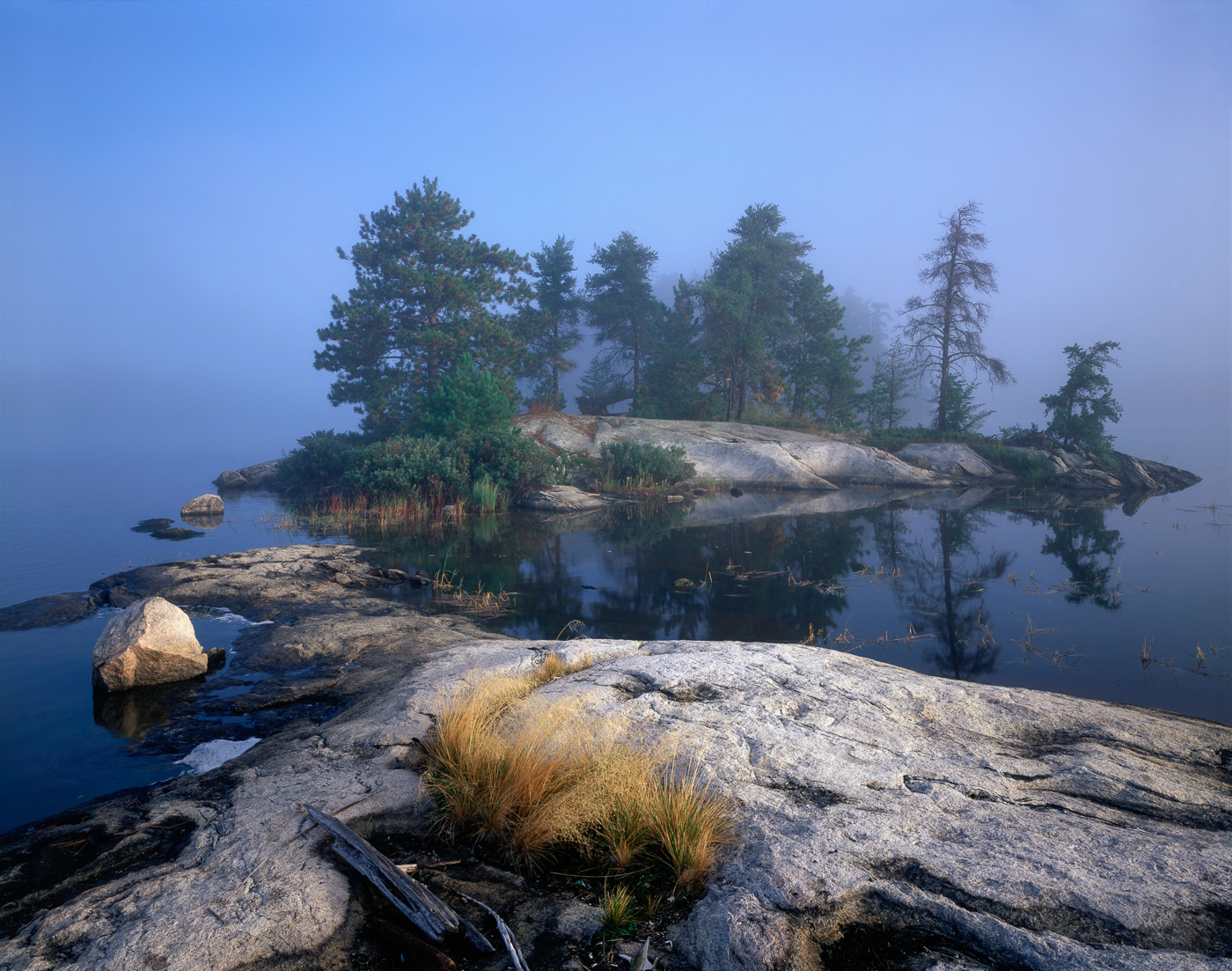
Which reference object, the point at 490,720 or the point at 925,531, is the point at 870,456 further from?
the point at 490,720

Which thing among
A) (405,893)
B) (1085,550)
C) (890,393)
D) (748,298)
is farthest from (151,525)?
(890,393)

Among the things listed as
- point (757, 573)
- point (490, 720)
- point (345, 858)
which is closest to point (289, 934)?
point (345, 858)

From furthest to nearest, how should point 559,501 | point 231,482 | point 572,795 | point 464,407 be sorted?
1. point 231,482
2. point 464,407
3. point 559,501
4. point 572,795

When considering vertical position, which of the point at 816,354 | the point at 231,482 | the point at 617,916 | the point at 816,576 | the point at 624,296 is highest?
the point at 624,296

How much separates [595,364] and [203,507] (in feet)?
75.5

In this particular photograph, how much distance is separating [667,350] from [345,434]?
15.8 m

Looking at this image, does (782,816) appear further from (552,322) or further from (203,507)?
(552,322)

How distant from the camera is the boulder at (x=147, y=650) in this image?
6.17m

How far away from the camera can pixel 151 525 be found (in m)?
16.1

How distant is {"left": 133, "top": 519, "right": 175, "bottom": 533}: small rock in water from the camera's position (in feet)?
50.9

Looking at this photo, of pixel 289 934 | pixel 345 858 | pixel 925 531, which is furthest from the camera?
pixel 925 531

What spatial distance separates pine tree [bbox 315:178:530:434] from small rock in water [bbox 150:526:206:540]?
907cm

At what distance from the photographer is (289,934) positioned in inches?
103

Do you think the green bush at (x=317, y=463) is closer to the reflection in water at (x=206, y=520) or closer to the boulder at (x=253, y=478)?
the boulder at (x=253, y=478)
